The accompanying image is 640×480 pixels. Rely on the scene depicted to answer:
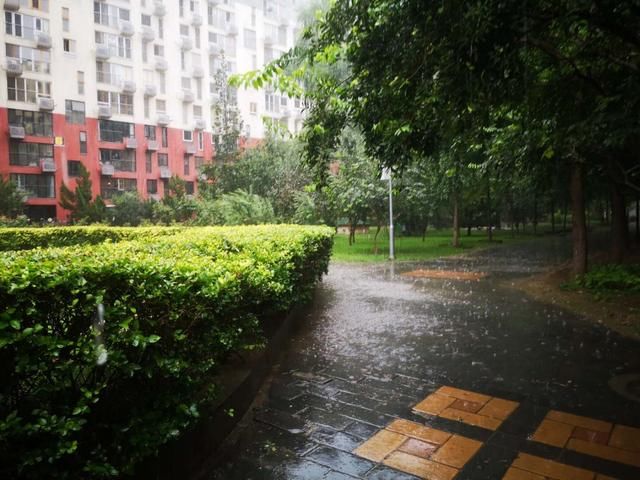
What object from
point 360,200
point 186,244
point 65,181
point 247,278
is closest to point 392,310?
point 186,244

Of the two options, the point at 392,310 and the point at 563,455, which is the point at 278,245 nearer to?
the point at 392,310

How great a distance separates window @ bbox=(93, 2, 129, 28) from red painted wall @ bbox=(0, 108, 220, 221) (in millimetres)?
7242

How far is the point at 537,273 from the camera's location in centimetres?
1323

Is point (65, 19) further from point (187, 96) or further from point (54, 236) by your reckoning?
point (54, 236)

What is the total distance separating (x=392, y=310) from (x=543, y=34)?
16.1 feet

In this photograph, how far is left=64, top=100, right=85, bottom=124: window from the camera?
3416 cm

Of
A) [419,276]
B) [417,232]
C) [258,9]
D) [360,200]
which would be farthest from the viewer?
[258,9]

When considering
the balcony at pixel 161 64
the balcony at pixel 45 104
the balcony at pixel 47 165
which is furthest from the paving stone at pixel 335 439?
the balcony at pixel 161 64

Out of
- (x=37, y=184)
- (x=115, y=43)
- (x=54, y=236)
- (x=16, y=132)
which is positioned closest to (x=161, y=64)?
(x=115, y=43)

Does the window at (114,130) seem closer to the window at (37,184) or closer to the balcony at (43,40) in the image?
the window at (37,184)

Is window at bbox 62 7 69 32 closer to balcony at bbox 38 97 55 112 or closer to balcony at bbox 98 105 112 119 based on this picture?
balcony at bbox 38 97 55 112

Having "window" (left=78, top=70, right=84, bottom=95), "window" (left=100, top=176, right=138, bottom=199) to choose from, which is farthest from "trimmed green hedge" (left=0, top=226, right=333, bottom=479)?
"window" (left=100, top=176, right=138, bottom=199)

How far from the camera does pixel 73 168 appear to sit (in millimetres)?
36469

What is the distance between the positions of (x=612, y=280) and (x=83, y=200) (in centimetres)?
3403
